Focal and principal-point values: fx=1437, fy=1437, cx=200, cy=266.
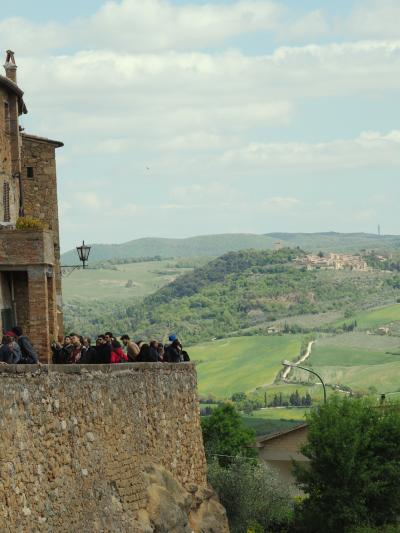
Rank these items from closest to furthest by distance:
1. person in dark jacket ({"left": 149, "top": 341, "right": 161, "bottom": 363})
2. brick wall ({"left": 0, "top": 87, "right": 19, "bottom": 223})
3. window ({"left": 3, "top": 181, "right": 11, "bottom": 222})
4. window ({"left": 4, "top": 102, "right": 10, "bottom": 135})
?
person in dark jacket ({"left": 149, "top": 341, "right": 161, "bottom": 363}), brick wall ({"left": 0, "top": 87, "right": 19, "bottom": 223}), window ({"left": 3, "top": 181, "right": 11, "bottom": 222}), window ({"left": 4, "top": 102, "right": 10, "bottom": 135})

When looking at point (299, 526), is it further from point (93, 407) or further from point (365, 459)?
point (93, 407)

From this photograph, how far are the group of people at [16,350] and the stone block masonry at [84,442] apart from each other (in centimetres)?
65

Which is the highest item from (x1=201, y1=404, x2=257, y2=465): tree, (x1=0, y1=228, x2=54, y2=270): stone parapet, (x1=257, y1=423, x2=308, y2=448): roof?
(x1=0, y1=228, x2=54, y2=270): stone parapet

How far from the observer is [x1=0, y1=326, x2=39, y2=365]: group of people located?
960 inches

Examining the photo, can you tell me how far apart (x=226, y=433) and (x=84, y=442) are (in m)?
76.5

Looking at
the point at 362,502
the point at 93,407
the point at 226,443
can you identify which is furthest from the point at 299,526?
the point at 226,443

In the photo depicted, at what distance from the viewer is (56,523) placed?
940 inches

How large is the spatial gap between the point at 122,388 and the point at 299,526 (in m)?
19.5

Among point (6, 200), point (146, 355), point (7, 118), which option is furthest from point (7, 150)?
point (146, 355)

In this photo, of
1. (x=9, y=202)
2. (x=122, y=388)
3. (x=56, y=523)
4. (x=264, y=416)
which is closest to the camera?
(x=56, y=523)

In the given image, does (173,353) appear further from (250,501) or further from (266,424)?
(266,424)

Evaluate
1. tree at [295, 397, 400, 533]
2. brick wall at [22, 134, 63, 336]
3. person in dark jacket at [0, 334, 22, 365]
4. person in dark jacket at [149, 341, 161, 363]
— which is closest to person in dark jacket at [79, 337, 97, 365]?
person in dark jacket at [149, 341, 161, 363]

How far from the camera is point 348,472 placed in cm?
4909

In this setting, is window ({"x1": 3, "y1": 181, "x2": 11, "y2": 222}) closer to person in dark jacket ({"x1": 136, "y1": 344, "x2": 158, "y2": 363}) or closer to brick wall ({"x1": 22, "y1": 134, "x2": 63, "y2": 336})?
brick wall ({"x1": 22, "y1": 134, "x2": 63, "y2": 336})
